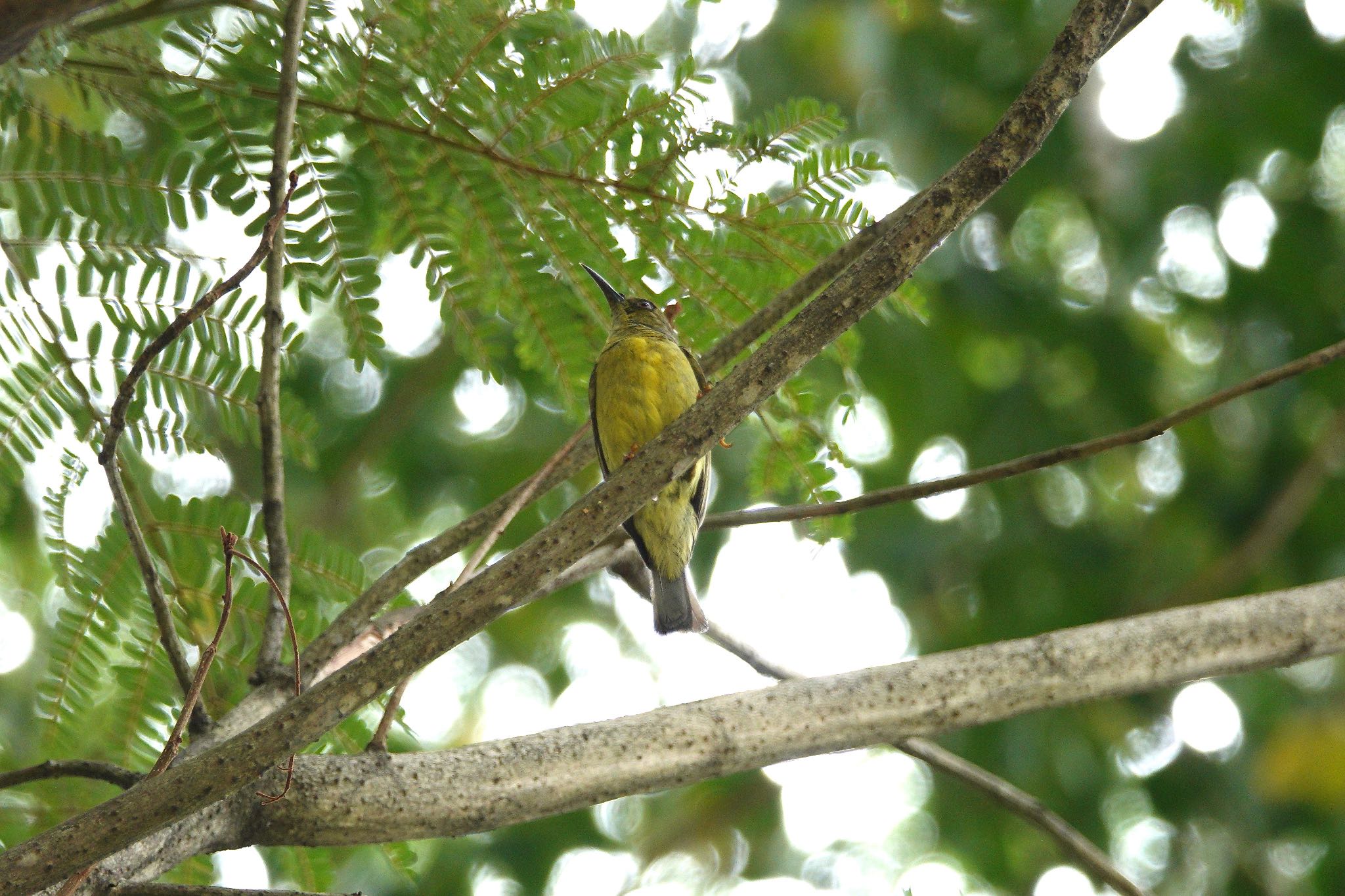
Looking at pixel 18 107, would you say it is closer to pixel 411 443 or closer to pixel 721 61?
pixel 411 443

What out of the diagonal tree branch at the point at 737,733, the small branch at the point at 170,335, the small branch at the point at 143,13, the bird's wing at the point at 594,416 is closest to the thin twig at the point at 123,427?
the small branch at the point at 170,335

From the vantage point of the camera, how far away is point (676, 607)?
10.4ft

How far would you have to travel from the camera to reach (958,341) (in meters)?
6.02

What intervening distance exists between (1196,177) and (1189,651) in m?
3.97

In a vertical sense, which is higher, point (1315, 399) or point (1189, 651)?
point (1315, 399)

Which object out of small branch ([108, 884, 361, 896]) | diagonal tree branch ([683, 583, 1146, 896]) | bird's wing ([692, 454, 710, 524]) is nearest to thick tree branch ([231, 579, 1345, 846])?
small branch ([108, 884, 361, 896])

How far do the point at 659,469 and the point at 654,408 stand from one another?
1.65 meters

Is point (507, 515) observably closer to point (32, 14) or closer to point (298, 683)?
point (298, 683)

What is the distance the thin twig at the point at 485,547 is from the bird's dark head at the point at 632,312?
1.97 ft

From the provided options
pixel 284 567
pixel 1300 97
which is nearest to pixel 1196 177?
pixel 1300 97

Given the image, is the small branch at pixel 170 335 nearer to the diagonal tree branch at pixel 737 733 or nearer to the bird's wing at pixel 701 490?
the diagonal tree branch at pixel 737 733

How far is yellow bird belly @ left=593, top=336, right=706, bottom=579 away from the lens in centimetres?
352

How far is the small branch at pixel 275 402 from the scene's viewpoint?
2088 mm

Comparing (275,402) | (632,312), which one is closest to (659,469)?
(275,402)
